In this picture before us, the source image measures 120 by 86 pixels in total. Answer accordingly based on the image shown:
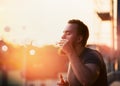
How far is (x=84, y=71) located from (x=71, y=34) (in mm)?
356

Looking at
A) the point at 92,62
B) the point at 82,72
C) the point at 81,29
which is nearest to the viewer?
the point at 82,72

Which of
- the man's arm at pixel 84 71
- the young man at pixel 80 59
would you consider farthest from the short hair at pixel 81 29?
the man's arm at pixel 84 71

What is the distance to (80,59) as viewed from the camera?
3.61 metres

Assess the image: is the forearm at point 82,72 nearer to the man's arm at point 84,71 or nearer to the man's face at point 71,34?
the man's arm at point 84,71

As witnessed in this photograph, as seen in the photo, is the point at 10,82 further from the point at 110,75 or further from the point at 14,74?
the point at 110,75

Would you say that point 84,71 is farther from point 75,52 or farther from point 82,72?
point 75,52

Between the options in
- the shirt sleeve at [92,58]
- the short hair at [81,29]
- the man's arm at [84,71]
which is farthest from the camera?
the short hair at [81,29]

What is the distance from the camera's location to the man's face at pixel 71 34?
366 cm

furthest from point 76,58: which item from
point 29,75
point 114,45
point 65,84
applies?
point 29,75

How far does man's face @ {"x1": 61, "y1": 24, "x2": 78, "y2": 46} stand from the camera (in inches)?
144

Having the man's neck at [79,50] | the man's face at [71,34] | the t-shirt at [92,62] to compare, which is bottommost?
the t-shirt at [92,62]

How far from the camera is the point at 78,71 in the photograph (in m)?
3.49

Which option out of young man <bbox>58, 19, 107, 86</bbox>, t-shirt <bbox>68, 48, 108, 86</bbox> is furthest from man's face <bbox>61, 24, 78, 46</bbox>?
t-shirt <bbox>68, 48, 108, 86</bbox>

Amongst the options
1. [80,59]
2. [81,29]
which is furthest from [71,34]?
[80,59]
